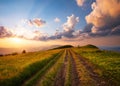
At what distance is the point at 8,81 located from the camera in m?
19.6

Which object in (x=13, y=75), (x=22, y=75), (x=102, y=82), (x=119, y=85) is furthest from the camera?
(x=22, y=75)

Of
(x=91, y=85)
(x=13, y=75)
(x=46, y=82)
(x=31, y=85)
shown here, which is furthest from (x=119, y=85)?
(x=13, y=75)

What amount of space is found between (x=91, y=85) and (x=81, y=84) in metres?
1.16

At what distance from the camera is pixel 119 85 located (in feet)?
55.8

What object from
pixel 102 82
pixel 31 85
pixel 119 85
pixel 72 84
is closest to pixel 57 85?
pixel 72 84

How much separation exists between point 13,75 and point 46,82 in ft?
18.0

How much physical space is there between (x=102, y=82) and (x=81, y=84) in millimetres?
2681

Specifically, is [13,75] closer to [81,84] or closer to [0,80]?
[0,80]

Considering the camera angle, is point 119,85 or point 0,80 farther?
point 0,80

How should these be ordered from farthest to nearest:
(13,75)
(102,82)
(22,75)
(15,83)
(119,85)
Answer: (22,75) → (13,75) → (15,83) → (102,82) → (119,85)

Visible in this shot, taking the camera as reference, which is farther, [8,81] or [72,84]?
[8,81]

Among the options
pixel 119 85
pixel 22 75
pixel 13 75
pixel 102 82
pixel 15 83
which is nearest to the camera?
pixel 119 85

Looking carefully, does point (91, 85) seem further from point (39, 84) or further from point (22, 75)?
point (22, 75)

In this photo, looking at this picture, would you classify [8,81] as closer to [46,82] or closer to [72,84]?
[46,82]
